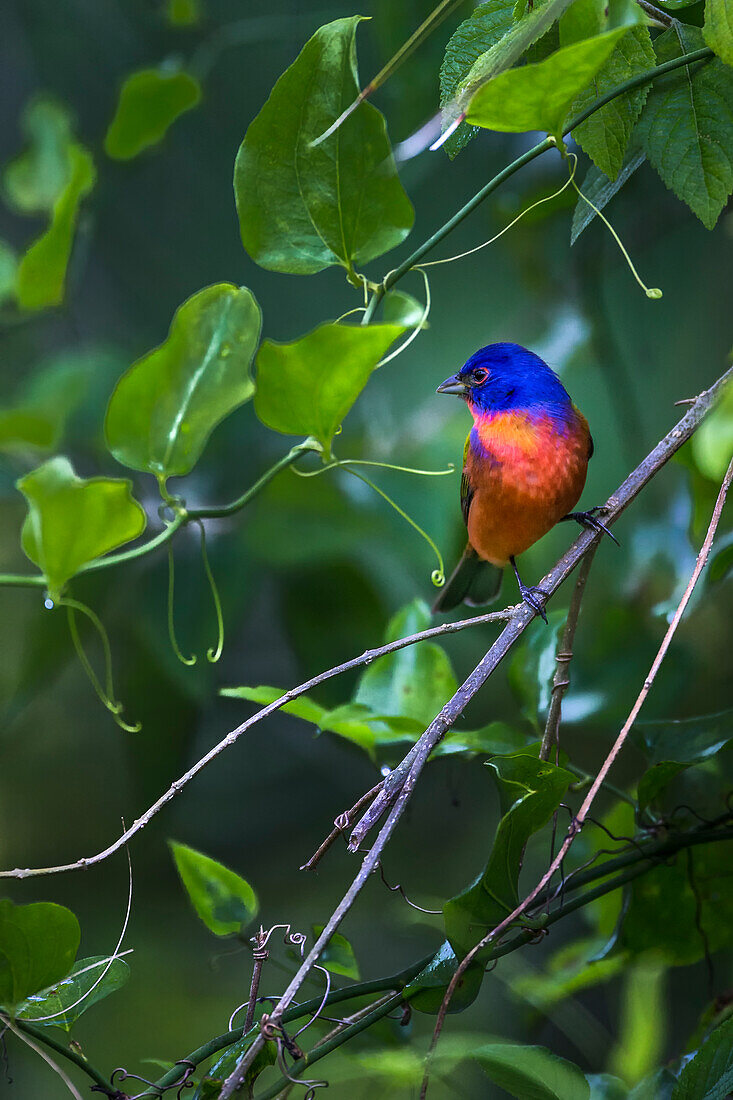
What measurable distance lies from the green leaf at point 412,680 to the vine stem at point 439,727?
216 mm

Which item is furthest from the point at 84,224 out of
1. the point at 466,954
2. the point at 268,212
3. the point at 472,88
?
the point at 466,954

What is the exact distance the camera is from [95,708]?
1.89m

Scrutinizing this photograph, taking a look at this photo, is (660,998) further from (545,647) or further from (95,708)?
(95,708)

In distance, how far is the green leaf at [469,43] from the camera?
697mm

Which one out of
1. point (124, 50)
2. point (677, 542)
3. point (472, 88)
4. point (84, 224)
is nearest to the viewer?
point (472, 88)

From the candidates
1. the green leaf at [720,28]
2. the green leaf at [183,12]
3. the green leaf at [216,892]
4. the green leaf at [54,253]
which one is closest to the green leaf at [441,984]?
the green leaf at [216,892]

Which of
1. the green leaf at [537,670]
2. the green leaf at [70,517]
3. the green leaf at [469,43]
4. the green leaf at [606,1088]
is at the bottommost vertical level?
the green leaf at [606,1088]

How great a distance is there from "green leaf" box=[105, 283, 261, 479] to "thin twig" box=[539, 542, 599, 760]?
0.32 m

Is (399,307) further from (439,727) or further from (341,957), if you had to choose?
(341,957)

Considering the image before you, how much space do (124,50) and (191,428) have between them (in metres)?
1.42

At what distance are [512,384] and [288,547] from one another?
19.1 inches

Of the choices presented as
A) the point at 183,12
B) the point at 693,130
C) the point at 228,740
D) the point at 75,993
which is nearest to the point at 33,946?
the point at 75,993

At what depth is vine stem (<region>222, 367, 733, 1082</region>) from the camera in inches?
21.9

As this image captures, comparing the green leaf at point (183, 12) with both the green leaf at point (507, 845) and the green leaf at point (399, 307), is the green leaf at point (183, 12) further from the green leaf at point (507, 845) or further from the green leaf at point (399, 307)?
the green leaf at point (507, 845)
